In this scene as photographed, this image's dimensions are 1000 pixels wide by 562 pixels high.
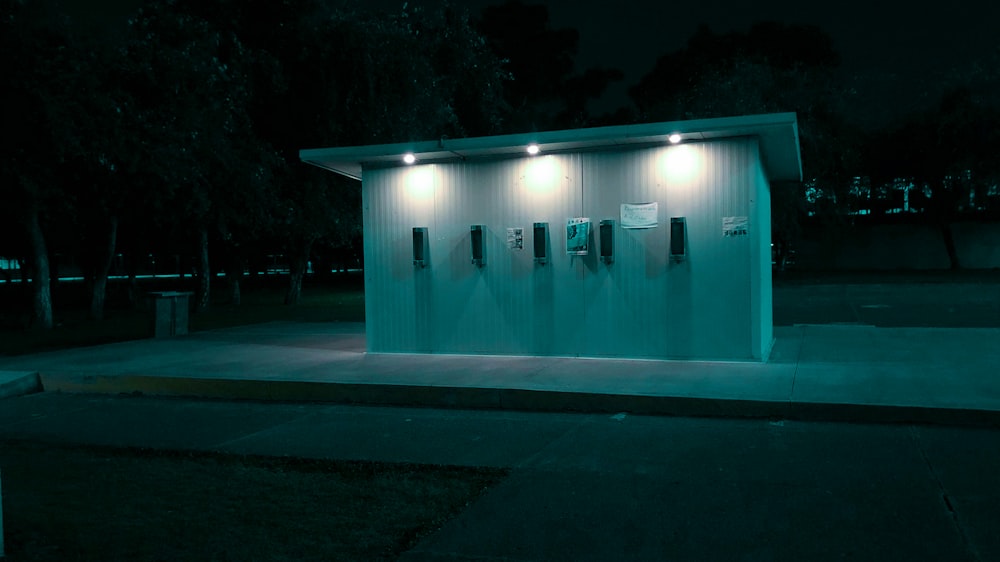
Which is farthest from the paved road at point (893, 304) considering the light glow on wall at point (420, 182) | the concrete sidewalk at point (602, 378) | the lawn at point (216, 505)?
the lawn at point (216, 505)

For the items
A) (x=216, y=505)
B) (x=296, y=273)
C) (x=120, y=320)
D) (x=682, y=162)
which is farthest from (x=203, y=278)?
(x=216, y=505)

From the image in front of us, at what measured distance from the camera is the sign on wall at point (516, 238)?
11625 mm

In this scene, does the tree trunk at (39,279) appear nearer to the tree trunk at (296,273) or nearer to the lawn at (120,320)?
the lawn at (120,320)

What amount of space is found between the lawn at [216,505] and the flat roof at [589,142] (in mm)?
5614

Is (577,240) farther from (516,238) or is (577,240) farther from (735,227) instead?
(735,227)

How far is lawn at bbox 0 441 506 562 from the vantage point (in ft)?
14.9

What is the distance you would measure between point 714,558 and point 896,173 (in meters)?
43.1

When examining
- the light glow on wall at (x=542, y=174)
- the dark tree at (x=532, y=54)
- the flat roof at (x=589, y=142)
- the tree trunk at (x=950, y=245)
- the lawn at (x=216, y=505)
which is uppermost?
the dark tree at (x=532, y=54)

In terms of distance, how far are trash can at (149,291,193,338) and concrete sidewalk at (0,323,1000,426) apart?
2382 mm

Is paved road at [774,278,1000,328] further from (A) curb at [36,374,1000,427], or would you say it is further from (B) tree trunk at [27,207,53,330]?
(B) tree trunk at [27,207,53,330]

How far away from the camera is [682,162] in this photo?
10.8 metres

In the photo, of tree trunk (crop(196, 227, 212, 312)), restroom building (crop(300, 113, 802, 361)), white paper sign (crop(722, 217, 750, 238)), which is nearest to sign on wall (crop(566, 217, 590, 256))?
restroom building (crop(300, 113, 802, 361))

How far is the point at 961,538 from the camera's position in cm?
450

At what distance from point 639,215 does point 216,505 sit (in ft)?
23.6
